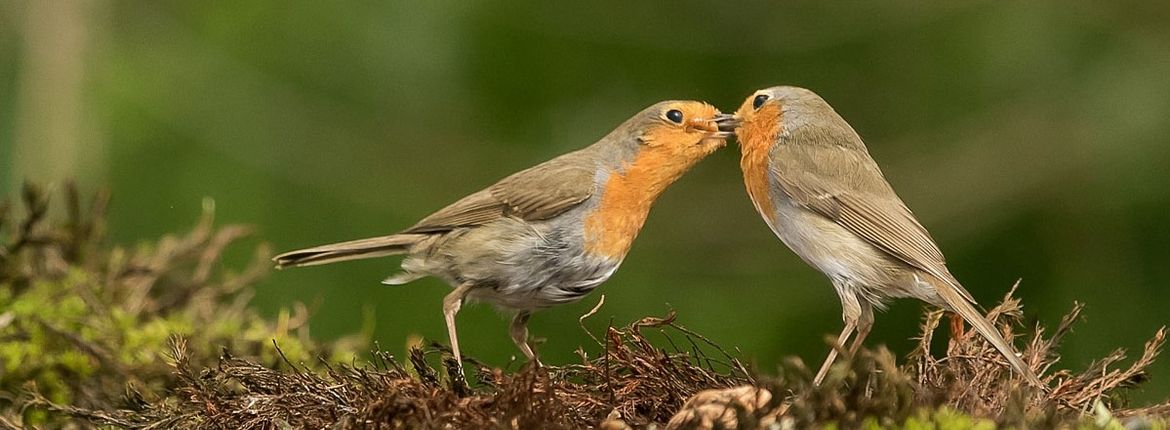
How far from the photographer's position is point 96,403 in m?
4.54

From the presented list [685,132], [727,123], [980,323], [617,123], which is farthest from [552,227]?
[617,123]

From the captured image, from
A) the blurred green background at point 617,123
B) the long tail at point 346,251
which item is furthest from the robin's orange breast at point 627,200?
the blurred green background at point 617,123

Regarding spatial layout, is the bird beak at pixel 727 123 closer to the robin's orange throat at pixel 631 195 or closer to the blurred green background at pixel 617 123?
the robin's orange throat at pixel 631 195

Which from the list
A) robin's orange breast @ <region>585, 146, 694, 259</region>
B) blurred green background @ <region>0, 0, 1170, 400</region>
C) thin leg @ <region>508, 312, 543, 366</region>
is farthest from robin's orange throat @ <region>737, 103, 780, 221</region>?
blurred green background @ <region>0, 0, 1170, 400</region>

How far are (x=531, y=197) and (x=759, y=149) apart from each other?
2.80 feet

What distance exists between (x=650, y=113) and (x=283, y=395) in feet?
7.46

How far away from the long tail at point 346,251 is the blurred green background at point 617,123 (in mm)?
2871

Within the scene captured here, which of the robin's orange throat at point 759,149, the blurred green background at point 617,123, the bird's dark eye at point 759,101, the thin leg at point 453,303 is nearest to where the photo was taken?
the robin's orange throat at point 759,149

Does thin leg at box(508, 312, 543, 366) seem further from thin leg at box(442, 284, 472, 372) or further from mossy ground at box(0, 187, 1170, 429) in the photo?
mossy ground at box(0, 187, 1170, 429)

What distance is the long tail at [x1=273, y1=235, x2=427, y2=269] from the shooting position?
17.4ft

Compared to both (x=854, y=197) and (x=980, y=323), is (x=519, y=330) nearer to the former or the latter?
(x=854, y=197)

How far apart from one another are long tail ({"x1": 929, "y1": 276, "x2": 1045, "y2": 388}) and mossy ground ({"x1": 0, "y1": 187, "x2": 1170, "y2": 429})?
0.05 metres

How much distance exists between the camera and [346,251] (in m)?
5.41

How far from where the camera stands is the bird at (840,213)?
15.1ft
